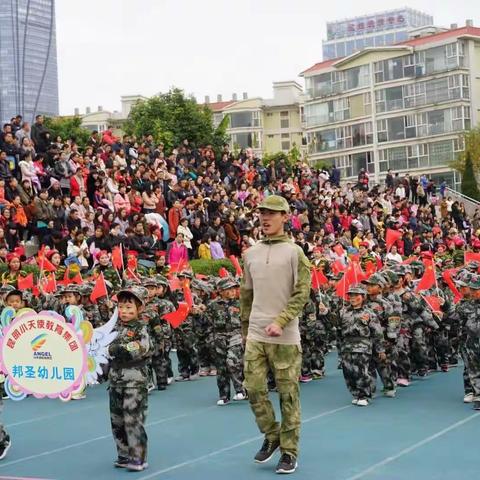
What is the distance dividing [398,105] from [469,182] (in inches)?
647

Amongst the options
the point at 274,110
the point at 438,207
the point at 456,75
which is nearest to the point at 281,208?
the point at 438,207

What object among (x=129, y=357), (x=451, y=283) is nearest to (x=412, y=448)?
(x=129, y=357)

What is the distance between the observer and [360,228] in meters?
27.5

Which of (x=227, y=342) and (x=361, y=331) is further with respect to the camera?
(x=227, y=342)

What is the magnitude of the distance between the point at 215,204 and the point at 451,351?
10.0 metres

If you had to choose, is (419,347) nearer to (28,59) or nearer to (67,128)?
(67,128)

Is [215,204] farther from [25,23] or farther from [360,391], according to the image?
[25,23]

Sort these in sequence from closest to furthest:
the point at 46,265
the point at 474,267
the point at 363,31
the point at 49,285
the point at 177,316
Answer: the point at 474,267 < the point at 177,316 < the point at 49,285 < the point at 46,265 < the point at 363,31

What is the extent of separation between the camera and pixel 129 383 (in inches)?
320

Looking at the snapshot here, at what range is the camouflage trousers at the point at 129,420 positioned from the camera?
8039mm

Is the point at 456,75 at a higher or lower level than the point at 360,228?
higher

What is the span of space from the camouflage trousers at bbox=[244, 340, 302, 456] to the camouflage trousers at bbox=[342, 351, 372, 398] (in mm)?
3361

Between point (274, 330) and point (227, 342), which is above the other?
point (274, 330)

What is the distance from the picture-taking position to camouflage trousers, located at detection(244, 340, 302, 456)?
7645 millimetres
